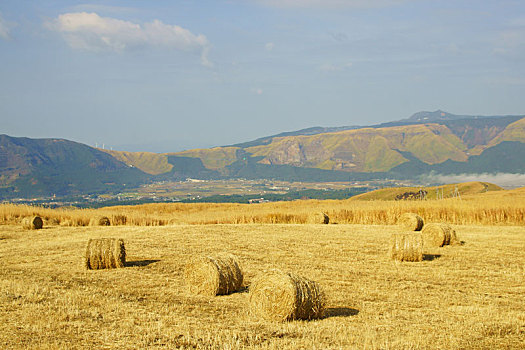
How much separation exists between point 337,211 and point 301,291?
19.7 m

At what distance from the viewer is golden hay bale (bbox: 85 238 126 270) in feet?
42.2

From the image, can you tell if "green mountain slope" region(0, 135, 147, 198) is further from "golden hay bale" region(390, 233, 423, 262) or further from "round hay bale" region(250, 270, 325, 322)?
"round hay bale" region(250, 270, 325, 322)

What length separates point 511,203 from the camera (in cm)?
2520

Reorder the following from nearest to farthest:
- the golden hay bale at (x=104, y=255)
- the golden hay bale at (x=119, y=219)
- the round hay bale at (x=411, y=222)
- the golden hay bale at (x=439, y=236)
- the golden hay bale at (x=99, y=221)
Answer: the golden hay bale at (x=104, y=255) → the golden hay bale at (x=439, y=236) → the round hay bale at (x=411, y=222) → the golden hay bale at (x=99, y=221) → the golden hay bale at (x=119, y=219)

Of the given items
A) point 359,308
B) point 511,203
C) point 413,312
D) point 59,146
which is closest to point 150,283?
point 359,308

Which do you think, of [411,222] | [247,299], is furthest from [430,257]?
[247,299]

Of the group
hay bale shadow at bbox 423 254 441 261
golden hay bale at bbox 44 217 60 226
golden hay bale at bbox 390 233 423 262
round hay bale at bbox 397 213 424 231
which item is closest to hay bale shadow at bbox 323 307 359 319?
golden hay bale at bbox 390 233 423 262

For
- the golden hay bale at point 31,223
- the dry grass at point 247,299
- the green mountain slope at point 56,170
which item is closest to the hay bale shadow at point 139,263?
the dry grass at point 247,299

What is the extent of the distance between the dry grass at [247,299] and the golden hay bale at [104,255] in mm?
305

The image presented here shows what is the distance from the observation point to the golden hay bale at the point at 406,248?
1407 cm

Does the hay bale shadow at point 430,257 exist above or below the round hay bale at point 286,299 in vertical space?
below

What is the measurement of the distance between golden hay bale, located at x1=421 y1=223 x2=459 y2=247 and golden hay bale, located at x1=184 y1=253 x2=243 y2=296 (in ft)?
28.4

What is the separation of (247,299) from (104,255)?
4.75 metres

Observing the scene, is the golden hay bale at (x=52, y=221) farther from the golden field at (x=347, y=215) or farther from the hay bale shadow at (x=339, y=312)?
the hay bale shadow at (x=339, y=312)
